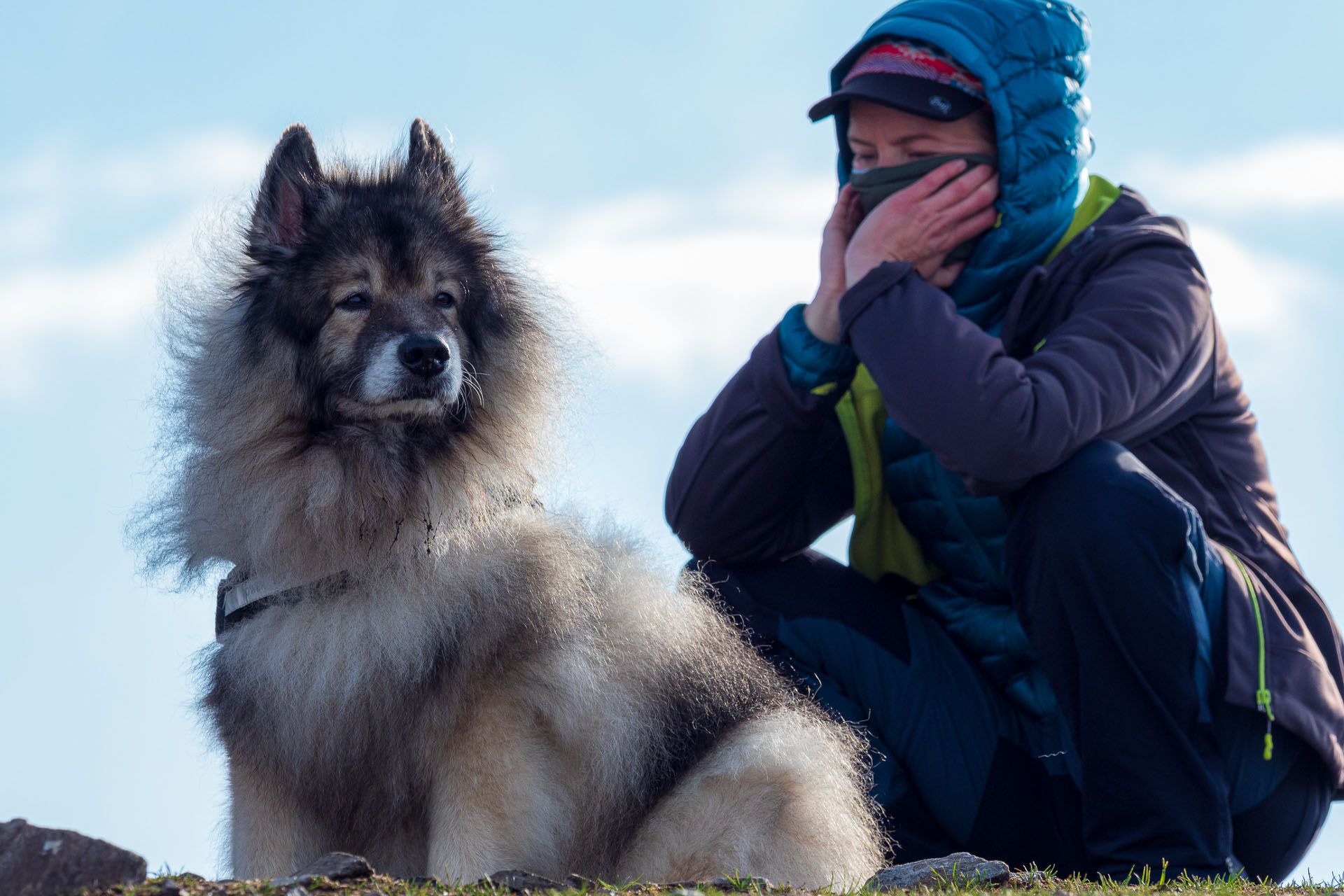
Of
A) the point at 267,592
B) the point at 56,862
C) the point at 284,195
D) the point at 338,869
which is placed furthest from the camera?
the point at 284,195

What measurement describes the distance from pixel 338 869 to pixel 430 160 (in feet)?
6.83

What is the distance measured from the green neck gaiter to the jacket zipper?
3.95 feet

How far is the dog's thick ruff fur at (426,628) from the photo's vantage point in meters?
3.16

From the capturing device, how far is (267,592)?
3.35 m

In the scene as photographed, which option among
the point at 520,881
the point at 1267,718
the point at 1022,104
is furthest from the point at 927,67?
the point at 520,881

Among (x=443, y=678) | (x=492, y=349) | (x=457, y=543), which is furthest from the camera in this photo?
(x=492, y=349)

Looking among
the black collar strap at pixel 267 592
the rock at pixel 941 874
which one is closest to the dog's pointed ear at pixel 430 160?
the black collar strap at pixel 267 592

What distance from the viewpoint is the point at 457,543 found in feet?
11.1

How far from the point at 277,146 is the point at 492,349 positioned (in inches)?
32.2

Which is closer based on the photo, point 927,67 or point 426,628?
point 426,628

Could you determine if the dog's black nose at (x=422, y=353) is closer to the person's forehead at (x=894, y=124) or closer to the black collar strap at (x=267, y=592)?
the black collar strap at (x=267, y=592)

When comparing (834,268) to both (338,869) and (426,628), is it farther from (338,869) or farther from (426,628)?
(338,869)

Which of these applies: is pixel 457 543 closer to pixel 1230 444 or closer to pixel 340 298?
pixel 340 298

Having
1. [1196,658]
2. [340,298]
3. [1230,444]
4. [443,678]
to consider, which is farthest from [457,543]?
[1230,444]
